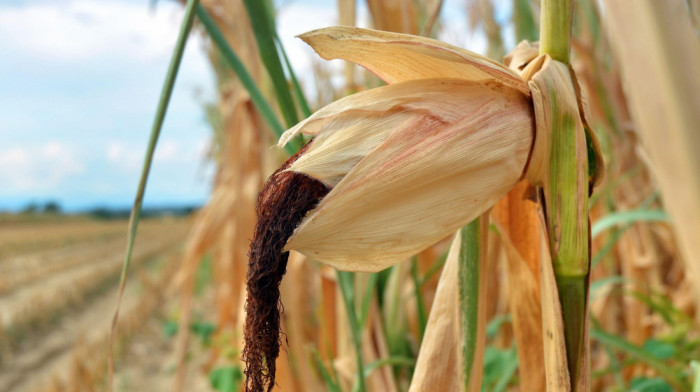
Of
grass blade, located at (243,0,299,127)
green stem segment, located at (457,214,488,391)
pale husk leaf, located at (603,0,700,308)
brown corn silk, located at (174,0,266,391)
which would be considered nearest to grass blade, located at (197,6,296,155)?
grass blade, located at (243,0,299,127)

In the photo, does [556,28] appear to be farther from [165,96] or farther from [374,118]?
[165,96]

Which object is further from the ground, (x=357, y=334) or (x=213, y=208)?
(x=213, y=208)

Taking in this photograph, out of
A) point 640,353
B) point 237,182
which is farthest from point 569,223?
point 237,182

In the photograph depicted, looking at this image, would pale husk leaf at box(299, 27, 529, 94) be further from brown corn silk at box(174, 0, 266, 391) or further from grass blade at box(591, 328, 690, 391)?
brown corn silk at box(174, 0, 266, 391)

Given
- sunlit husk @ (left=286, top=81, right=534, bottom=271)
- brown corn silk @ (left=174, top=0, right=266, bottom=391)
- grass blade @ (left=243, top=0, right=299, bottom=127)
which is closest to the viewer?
sunlit husk @ (left=286, top=81, right=534, bottom=271)

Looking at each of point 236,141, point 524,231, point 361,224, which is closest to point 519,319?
point 524,231

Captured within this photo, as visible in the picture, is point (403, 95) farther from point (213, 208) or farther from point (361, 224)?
point (213, 208)
